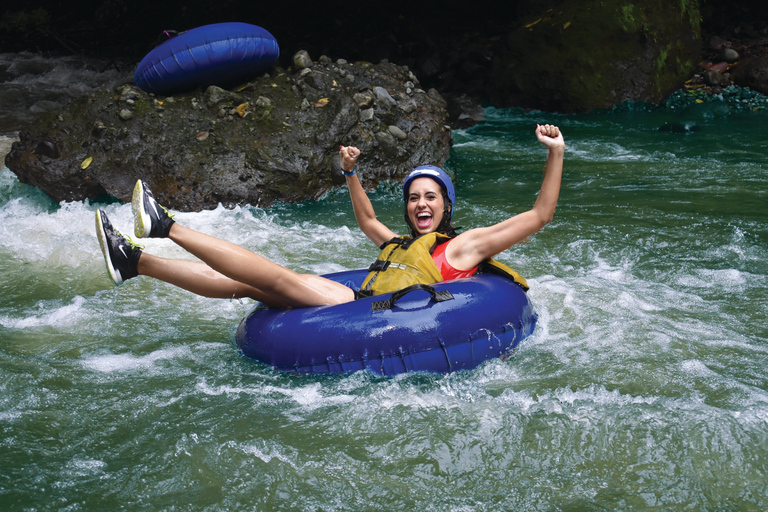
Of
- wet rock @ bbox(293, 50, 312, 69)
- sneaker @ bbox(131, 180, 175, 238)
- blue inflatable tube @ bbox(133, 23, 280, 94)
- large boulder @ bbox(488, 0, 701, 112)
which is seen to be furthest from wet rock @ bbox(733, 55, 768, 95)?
sneaker @ bbox(131, 180, 175, 238)

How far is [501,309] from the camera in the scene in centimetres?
348

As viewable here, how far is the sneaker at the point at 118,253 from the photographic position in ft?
11.0

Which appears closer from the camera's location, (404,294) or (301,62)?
(404,294)

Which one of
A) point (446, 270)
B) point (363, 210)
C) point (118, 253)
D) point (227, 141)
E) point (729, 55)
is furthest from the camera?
point (729, 55)

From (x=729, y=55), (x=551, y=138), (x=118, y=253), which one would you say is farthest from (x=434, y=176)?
(x=729, y=55)

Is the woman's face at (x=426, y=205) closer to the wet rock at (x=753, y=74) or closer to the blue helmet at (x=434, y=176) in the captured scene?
the blue helmet at (x=434, y=176)

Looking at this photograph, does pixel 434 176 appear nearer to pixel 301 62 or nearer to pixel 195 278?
pixel 195 278

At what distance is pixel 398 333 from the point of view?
3.26 meters

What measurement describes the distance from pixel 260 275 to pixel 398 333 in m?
0.76

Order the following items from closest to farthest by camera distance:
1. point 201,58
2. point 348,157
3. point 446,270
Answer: point 446,270, point 348,157, point 201,58

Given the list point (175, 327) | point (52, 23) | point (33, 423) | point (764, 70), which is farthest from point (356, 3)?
point (33, 423)

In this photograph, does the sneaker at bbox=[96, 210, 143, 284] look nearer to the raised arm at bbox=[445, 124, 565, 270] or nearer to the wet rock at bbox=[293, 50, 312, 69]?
the raised arm at bbox=[445, 124, 565, 270]

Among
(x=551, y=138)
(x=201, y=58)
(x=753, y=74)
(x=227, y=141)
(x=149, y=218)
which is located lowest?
(x=149, y=218)

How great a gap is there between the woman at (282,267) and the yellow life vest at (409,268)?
19 mm
